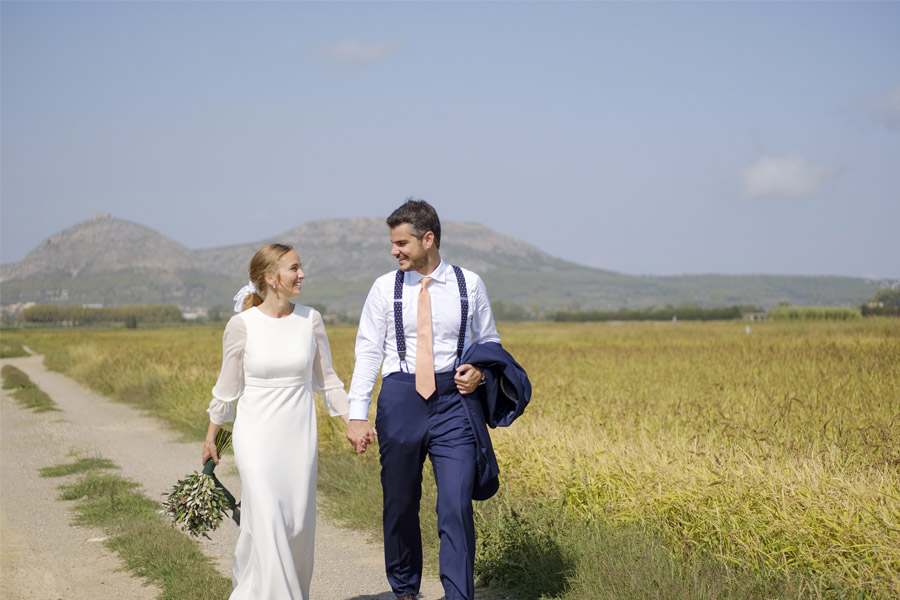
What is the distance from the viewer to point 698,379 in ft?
52.9

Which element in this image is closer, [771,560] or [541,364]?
[771,560]

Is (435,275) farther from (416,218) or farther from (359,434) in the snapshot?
(359,434)

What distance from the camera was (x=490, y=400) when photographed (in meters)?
5.27

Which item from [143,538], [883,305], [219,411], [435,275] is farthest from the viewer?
[883,305]

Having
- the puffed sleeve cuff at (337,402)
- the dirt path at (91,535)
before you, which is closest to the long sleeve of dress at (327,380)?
the puffed sleeve cuff at (337,402)

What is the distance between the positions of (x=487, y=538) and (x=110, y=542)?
11.0 feet

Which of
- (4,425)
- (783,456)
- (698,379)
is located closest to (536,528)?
(783,456)

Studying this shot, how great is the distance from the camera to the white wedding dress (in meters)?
5.05

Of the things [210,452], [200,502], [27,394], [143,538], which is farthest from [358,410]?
[27,394]

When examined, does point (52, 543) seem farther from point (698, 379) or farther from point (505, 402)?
point (698, 379)

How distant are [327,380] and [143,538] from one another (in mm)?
3088

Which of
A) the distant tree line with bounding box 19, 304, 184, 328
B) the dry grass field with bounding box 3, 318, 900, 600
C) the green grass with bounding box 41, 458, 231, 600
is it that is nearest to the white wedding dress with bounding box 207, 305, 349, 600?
the green grass with bounding box 41, 458, 231, 600

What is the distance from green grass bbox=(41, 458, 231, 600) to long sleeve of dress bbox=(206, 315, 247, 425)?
1.34 m

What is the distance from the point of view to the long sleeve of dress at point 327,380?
5582 mm
